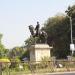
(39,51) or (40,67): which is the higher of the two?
(39,51)

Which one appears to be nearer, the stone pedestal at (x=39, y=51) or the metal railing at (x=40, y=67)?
the metal railing at (x=40, y=67)

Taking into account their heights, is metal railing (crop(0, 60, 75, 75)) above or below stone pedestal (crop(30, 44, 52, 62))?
below

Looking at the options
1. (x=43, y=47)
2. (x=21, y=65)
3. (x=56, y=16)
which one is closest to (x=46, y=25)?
(x=56, y=16)

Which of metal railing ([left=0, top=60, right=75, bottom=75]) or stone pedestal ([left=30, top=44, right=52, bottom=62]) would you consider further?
stone pedestal ([left=30, top=44, right=52, bottom=62])

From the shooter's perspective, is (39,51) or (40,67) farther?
(39,51)

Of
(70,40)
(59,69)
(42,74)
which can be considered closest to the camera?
(42,74)

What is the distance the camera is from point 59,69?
3722 cm

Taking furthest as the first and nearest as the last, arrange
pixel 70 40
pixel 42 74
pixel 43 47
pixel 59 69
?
pixel 70 40 < pixel 43 47 < pixel 59 69 < pixel 42 74

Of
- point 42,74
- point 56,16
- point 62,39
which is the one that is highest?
point 56,16

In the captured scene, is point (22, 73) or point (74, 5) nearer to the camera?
point (22, 73)

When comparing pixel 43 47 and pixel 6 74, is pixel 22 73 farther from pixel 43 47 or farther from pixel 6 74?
pixel 43 47

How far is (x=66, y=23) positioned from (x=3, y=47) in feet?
46.6

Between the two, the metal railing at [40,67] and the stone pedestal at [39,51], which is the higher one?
the stone pedestal at [39,51]

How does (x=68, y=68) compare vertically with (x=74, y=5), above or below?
below
